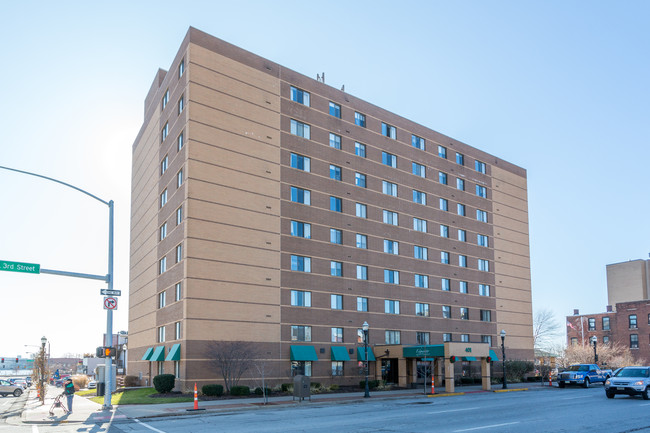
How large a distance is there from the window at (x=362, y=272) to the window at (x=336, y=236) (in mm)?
2979

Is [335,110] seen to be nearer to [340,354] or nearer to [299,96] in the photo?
[299,96]

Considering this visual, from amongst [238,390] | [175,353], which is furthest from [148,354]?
[238,390]

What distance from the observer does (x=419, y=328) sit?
182 ft

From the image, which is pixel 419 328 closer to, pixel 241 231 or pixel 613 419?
pixel 241 231

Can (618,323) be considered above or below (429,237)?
below

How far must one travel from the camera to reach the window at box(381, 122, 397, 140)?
186 ft

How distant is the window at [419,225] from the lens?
57597 mm

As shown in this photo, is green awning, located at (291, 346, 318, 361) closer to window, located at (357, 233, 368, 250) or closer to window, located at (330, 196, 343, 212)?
window, located at (357, 233, 368, 250)

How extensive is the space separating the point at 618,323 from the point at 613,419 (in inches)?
3220

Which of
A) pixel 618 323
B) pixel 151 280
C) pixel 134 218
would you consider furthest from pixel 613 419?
pixel 618 323

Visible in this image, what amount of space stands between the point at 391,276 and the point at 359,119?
14453mm

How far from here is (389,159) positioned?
56469 millimetres

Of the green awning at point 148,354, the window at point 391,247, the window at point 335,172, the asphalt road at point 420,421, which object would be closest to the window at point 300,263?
the window at point 335,172

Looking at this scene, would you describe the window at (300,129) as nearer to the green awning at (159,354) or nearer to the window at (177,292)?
the window at (177,292)
